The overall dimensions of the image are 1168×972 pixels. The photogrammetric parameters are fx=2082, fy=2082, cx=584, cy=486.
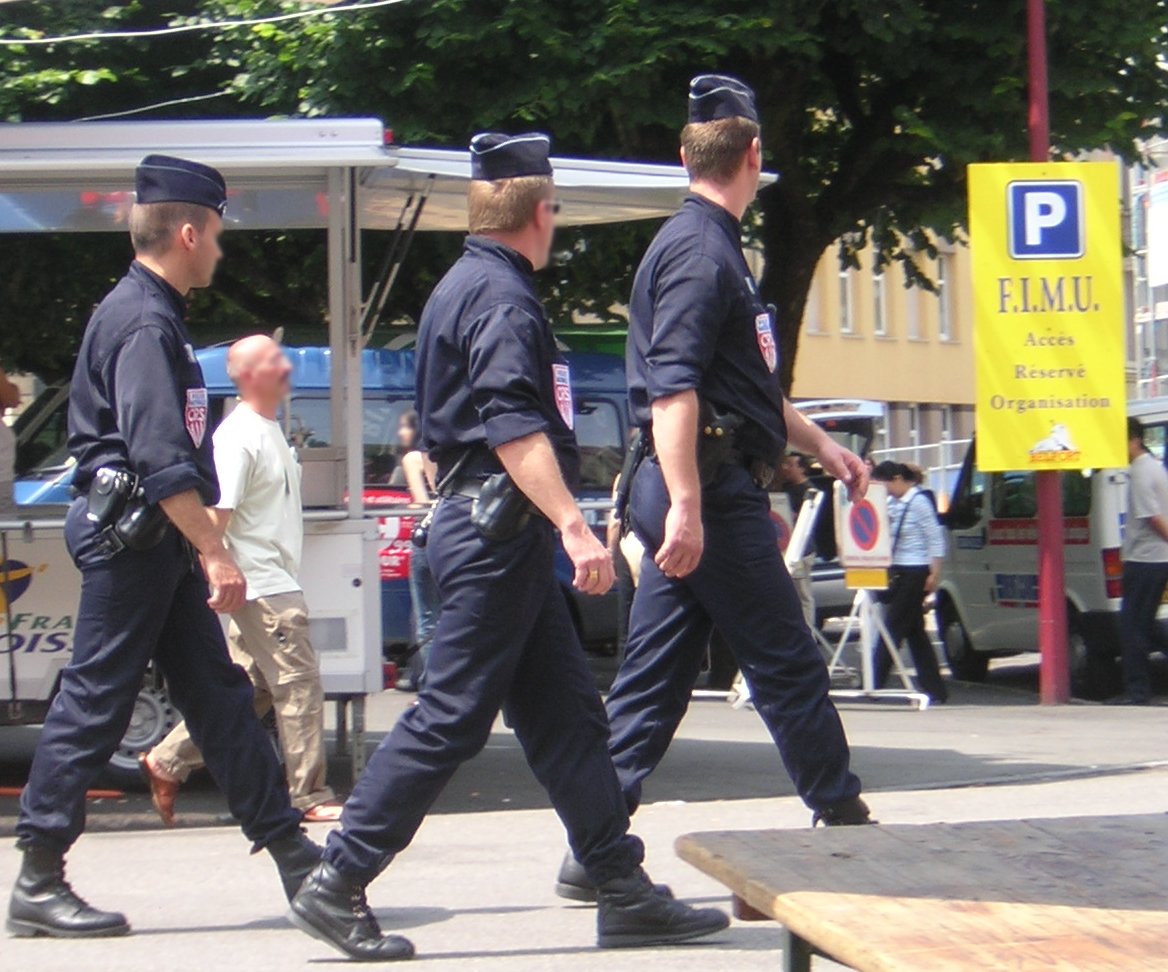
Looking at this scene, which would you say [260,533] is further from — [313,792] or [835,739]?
[835,739]

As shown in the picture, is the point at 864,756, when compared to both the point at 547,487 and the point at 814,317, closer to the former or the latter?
the point at 547,487

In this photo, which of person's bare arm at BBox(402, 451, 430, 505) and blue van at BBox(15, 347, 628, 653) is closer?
person's bare arm at BBox(402, 451, 430, 505)

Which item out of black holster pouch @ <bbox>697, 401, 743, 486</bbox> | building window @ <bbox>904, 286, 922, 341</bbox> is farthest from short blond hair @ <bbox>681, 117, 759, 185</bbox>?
building window @ <bbox>904, 286, 922, 341</bbox>

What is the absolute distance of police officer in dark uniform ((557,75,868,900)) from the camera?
5.31 meters

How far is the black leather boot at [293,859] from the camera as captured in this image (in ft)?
18.0

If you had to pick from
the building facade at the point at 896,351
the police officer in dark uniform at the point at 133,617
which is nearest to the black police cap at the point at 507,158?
the police officer in dark uniform at the point at 133,617

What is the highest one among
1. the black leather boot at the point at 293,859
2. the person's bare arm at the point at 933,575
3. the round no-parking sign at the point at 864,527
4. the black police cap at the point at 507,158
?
the black police cap at the point at 507,158

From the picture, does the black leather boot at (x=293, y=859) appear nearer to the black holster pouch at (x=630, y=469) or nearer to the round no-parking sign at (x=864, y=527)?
the black holster pouch at (x=630, y=469)

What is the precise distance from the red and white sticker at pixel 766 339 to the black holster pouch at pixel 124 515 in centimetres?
164

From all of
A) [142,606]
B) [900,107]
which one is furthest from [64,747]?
[900,107]

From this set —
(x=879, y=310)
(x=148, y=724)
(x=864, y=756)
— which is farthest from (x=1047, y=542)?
(x=879, y=310)

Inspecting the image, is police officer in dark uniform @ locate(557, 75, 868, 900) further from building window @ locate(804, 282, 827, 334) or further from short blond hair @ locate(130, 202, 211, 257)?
building window @ locate(804, 282, 827, 334)

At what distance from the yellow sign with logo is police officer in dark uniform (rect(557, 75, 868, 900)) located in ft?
25.0

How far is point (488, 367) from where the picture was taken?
4980mm
